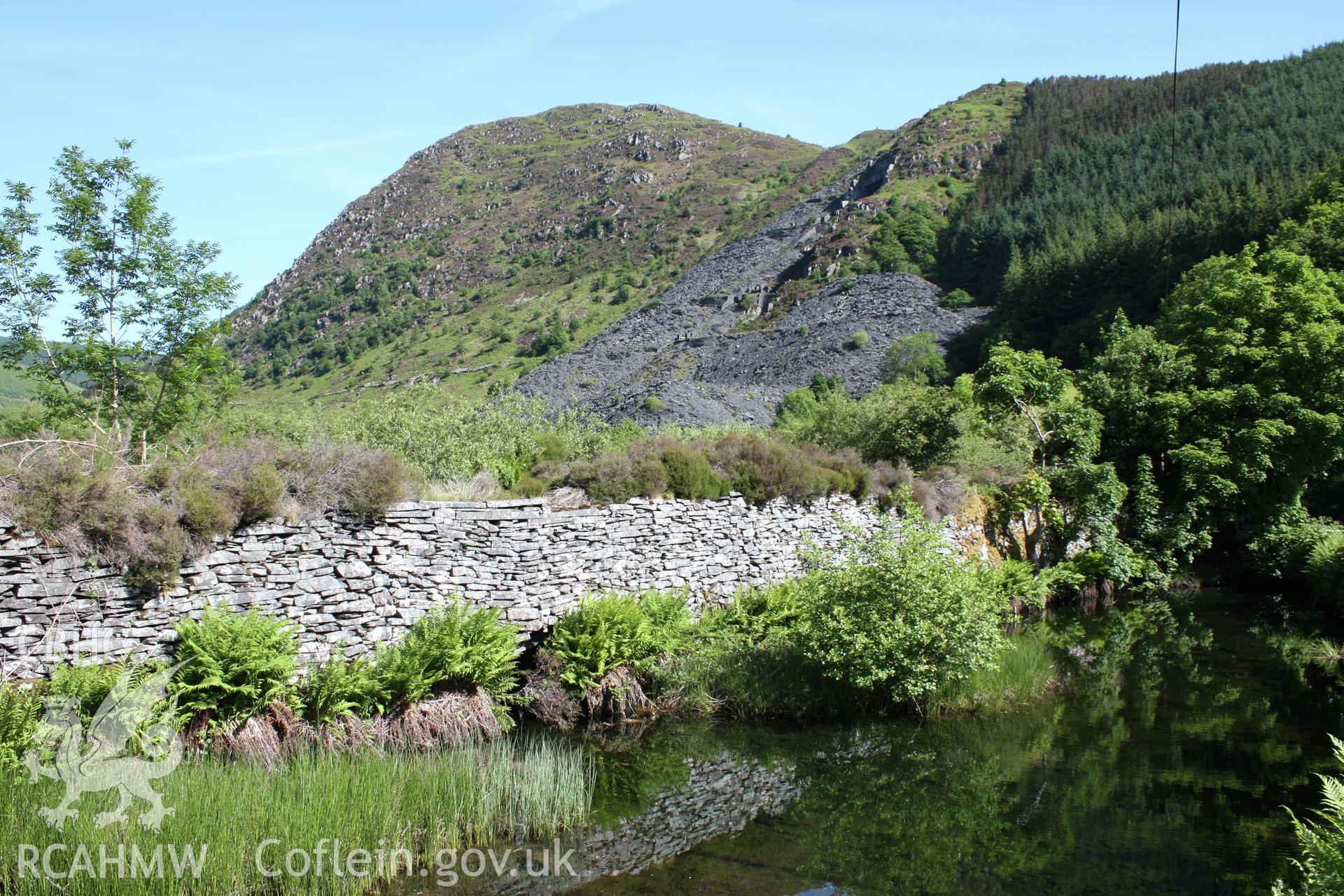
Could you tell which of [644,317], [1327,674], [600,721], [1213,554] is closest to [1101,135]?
[644,317]

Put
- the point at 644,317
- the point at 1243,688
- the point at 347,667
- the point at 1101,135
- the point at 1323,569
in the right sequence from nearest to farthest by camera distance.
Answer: the point at 347,667 → the point at 1243,688 → the point at 1323,569 → the point at 644,317 → the point at 1101,135

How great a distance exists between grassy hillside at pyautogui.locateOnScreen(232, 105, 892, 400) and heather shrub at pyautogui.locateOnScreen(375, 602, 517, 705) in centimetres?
7091

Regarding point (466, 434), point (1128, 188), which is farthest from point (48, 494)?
point (1128, 188)

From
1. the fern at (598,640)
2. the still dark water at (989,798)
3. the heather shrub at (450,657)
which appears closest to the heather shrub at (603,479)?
the fern at (598,640)

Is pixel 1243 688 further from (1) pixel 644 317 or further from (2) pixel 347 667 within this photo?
(1) pixel 644 317

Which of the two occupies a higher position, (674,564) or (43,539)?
(43,539)

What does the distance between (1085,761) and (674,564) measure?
21.4 ft

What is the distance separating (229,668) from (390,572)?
245 cm

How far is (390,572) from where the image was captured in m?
10.5

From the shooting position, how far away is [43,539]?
786 cm

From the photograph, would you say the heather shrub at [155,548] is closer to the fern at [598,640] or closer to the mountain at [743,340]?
the fern at [598,640]

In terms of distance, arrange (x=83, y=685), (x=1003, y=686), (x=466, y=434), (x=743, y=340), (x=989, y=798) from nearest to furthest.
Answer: (x=83, y=685) → (x=989, y=798) → (x=1003, y=686) → (x=466, y=434) → (x=743, y=340)

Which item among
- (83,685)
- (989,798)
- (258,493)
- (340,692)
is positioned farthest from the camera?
(258,493)

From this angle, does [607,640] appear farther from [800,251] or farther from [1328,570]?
[800,251]
